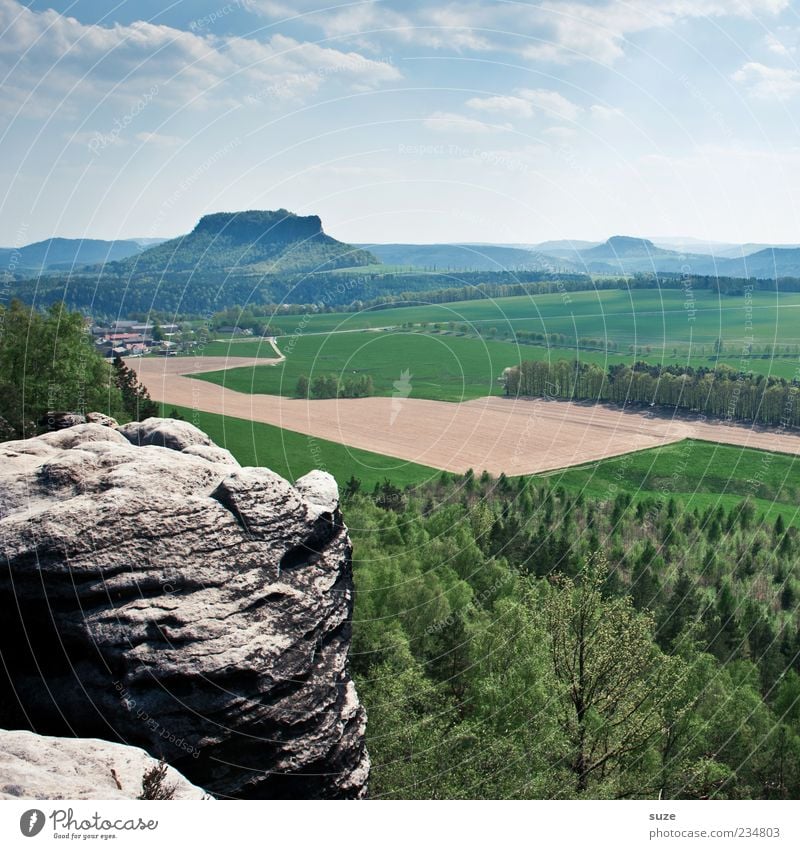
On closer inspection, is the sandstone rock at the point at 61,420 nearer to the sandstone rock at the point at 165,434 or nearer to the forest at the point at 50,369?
the sandstone rock at the point at 165,434

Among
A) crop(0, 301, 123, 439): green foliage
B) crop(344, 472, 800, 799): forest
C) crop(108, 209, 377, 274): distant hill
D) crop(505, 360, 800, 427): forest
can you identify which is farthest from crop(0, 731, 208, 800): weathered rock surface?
→ crop(505, 360, 800, 427): forest

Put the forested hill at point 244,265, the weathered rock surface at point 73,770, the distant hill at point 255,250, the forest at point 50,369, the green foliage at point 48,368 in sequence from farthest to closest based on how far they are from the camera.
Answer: the forested hill at point 244,265, the distant hill at point 255,250, the green foliage at point 48,368, the forest at point 50,369, the weathered rock surface at point 73,770

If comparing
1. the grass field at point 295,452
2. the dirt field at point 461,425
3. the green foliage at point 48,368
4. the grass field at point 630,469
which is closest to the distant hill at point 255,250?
the dirt field at point 461,425

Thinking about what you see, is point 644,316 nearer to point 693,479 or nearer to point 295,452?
point 693,479

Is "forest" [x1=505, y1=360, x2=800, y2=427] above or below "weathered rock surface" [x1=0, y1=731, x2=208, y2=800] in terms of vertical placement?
above

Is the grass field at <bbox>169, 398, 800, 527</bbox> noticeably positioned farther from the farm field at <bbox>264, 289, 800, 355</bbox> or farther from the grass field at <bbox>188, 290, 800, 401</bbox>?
the farm field at <bbox>264, 289, 800, 355</bbox>

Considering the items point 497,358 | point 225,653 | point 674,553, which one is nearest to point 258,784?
point 225,653

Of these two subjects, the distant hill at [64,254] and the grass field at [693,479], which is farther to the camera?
the distant hill at [64,254]
